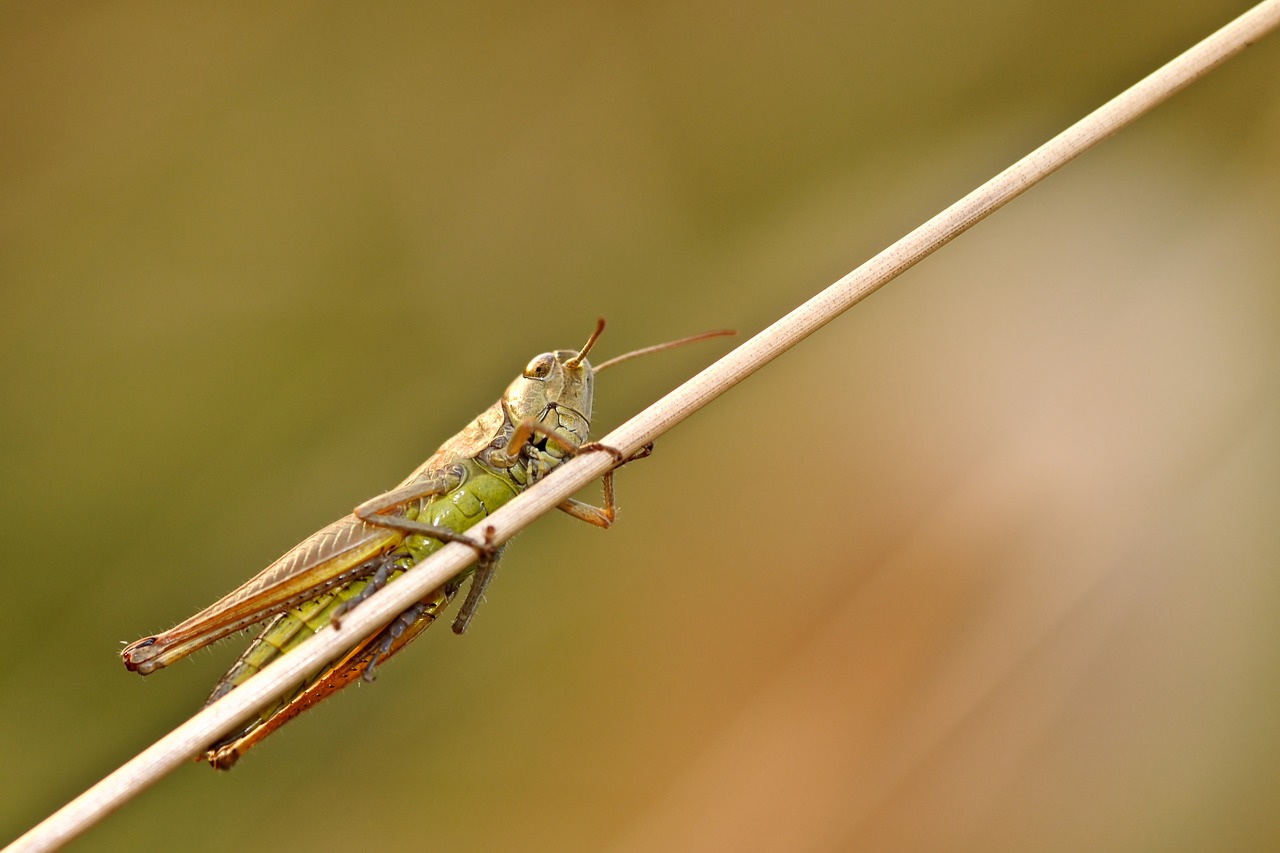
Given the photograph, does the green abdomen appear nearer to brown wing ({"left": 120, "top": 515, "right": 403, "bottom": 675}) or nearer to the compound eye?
brown wing ({"left": 120, "top": 515, "right": 403, "bottom": 675})

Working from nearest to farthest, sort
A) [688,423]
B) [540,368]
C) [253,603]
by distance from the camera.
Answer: [253,603] → [540,368] → [688,423]

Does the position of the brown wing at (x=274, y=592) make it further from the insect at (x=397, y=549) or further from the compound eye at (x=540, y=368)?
the compound eye at (x=540, y=368)

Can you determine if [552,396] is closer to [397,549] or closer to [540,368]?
[540,368]

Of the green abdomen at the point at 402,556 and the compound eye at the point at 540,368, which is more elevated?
the compound eye at the point at 540,368

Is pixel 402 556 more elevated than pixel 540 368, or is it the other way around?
pixel 540 368

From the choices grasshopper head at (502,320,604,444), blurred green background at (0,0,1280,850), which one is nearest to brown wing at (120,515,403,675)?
grasshopper head at (502,320,604,444)

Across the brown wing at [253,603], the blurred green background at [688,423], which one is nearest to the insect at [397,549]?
the brown wing at [253,603]

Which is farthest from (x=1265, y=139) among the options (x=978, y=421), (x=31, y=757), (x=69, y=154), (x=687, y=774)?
(x=31, y=757)

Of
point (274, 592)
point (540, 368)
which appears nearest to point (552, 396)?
point (540, 368)
